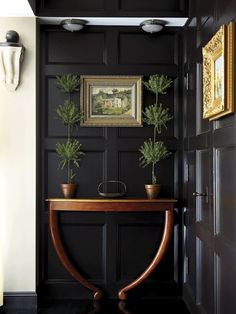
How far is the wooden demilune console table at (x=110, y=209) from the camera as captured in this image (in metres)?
3.68

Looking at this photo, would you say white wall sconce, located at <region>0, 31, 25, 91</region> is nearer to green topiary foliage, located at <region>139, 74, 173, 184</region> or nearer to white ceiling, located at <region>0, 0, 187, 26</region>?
white ceiling, located at <region>0, 0, 187, 26</region>

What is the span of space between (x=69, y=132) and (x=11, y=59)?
2.52 feet

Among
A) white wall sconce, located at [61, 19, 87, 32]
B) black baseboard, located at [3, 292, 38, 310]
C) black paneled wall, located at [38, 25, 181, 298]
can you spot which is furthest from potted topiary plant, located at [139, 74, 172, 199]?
black baseboard, located at [3, 292, 38, 310]

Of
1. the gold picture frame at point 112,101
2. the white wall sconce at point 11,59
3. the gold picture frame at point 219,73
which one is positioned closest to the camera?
the gold picture frame at point 219,73

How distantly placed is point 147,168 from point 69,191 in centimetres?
72

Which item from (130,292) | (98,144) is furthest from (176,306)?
(98,144)

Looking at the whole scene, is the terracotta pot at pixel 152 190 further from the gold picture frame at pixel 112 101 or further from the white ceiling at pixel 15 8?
the white ceiling at pixel 15 8

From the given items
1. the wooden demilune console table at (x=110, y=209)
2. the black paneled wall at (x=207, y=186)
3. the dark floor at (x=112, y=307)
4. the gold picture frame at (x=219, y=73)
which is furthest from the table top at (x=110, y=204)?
the gold picture frame at (x=219, y=73)

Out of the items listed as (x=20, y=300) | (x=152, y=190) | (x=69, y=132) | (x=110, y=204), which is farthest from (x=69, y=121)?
(x=20, y=300)

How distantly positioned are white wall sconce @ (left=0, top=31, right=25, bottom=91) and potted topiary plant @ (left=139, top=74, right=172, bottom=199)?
1073 mm

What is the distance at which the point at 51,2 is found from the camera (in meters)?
3.79

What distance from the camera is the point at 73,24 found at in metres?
3.80

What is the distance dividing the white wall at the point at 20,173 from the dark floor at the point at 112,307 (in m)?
0.24

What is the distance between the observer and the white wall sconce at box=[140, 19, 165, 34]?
3.80m
